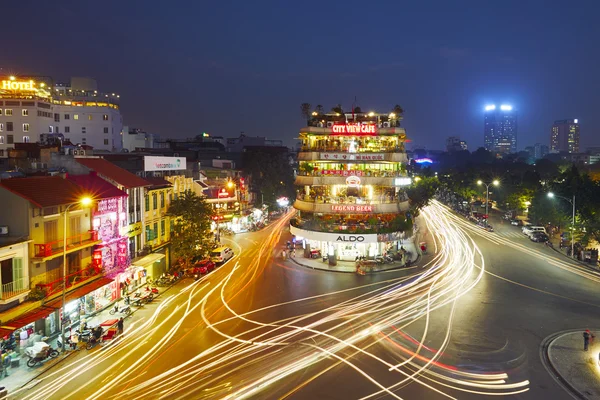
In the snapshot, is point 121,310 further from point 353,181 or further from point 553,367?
point 353,181

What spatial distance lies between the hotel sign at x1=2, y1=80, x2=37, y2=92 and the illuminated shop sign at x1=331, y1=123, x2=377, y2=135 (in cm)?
5830

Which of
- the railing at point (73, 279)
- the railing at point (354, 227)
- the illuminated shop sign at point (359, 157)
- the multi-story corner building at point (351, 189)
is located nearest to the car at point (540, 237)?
the multi-story corner building at point (351, 189)

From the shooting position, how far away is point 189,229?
4203 centimetres

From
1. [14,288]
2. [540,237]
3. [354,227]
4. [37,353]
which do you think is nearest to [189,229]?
[354,227]

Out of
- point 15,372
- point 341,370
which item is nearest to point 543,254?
point 341,370

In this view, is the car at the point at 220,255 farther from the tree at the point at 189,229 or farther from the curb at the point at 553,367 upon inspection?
the curb at the point at 553,367

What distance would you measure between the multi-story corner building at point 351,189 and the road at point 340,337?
694cm

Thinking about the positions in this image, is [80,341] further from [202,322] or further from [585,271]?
[585,271]

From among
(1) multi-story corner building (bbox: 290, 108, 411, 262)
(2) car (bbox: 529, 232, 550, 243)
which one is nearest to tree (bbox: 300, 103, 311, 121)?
(1) multi-story corner building (bbox: 290, 108, 411, 262)

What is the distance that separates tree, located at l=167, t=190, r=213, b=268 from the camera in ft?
137

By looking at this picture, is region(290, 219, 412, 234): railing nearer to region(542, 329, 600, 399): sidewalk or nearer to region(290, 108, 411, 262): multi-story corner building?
region(290, 108, 411, 262): multi-story corner building

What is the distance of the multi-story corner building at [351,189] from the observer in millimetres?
50281

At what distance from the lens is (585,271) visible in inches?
1730

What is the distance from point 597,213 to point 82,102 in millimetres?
92807
